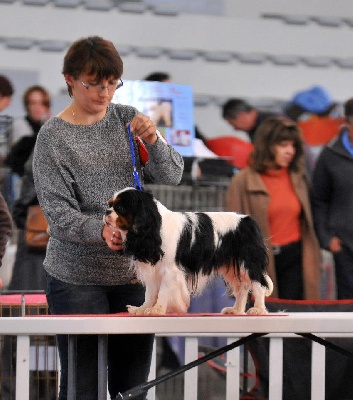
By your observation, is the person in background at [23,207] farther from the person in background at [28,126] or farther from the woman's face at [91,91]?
the woman's face at [91,91]

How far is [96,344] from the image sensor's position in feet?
9.30

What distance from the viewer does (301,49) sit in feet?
24.1

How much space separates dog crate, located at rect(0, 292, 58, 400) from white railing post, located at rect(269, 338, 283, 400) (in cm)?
73

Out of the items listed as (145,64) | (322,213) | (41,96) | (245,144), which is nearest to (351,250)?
(322,213)

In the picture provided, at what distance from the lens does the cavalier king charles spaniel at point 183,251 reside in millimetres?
2643

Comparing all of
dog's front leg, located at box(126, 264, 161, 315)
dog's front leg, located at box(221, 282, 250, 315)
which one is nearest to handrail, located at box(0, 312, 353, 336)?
dog's front leg, located at box(126, 264, 161, 315)

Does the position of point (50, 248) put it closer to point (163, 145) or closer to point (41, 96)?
point (163, 145)

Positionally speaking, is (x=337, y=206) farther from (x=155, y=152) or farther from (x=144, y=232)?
(x=144, y=232)

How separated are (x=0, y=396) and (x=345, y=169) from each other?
86.8 inches

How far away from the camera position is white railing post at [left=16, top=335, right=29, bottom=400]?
3.04m

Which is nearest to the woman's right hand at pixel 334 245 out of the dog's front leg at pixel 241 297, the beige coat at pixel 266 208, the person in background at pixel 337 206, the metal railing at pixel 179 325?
the person in background at pixel 337 206

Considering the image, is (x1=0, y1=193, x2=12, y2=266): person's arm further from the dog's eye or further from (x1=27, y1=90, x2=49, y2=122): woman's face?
(x1=27, y1=90, x2=49, y2=122): woman's face

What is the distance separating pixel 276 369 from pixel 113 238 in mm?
1026

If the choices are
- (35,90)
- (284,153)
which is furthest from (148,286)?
(35,90)
